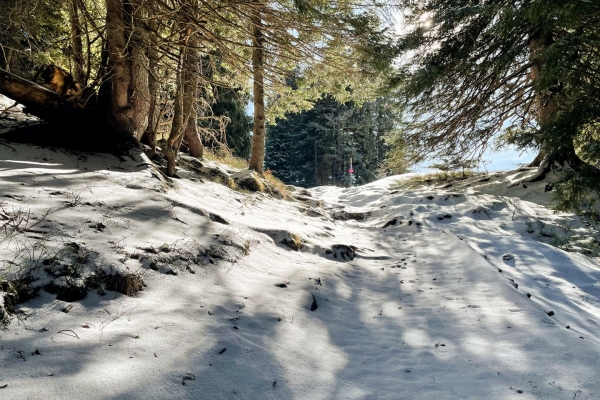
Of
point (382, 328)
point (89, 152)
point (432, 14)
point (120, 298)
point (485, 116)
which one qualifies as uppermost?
point (432, 14)

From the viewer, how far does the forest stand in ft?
16.3

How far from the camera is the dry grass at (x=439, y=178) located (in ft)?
41.1

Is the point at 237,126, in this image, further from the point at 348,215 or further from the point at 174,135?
the point at 174,135

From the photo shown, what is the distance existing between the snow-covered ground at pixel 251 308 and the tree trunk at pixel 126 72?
86cm

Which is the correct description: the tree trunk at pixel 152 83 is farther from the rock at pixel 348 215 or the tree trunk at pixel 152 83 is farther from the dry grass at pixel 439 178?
the dry grass at pixel 439 178

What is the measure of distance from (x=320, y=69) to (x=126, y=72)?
3781mm

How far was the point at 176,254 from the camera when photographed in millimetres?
3396

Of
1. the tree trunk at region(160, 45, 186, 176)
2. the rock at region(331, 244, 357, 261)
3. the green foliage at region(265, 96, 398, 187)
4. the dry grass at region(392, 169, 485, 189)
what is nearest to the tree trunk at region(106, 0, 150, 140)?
the tree trunk at region(160, 45, 186, 176)

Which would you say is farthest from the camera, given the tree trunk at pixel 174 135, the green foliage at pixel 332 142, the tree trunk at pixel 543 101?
the green foliage at pixel 332 142

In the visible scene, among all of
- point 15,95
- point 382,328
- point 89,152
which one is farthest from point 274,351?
point 15,95

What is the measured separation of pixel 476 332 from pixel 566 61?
432 cm

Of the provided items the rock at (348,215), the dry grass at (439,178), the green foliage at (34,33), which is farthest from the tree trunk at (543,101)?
the green foliage at (34,33)

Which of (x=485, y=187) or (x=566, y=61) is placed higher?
(x=566, y=61)

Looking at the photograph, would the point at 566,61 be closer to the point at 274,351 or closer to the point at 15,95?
the point at 274,351
